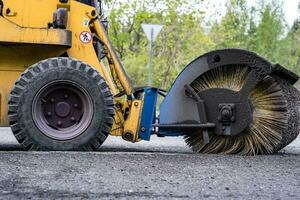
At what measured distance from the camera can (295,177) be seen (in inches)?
221

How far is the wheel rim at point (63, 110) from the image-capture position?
745 centimetres

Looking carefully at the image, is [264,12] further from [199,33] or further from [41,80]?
[41,80]

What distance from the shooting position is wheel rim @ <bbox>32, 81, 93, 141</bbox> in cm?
745

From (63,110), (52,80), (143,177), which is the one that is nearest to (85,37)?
(52,80)

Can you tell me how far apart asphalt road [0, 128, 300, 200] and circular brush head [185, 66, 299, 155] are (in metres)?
0.64

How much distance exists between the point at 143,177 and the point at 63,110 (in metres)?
2.51

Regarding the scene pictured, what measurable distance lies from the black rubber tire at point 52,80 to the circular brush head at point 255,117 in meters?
1.10

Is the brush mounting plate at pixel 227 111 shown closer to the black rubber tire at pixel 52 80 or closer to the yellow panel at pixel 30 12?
the black rubber tire at pixel 52 80

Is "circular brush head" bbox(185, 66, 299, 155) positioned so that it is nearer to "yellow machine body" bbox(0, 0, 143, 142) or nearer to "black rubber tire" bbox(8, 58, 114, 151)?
"yellow machine body" bbox(0, 0, 143, 142)

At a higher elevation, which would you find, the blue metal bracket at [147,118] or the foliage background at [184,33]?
the foliage background at [184,33]

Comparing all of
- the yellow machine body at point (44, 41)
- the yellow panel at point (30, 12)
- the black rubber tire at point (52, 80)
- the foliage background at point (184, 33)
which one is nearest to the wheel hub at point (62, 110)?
the black rubber tire at point (52, 80)

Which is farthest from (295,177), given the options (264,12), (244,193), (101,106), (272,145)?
(264,12)

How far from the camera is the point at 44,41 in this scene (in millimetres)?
7621

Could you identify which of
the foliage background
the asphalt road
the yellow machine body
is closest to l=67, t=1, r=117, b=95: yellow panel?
the yellow machine body
